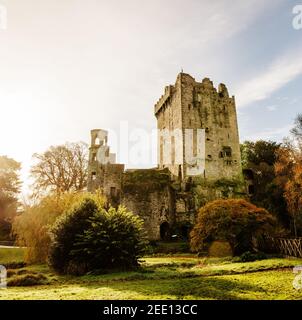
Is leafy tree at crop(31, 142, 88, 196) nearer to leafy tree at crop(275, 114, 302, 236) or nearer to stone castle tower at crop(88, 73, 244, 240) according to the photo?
stone castle tower at crop(88, 73, 244, 240)

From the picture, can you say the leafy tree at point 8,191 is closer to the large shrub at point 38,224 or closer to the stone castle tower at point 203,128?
the large shrub at point 38,224

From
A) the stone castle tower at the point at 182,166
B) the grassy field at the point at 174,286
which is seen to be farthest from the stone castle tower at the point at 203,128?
the grassy field at the point at 174,286

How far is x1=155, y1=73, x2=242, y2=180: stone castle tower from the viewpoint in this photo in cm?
3634

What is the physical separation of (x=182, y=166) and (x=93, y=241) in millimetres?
22614

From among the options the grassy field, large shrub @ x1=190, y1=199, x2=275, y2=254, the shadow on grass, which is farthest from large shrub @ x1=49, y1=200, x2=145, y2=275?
large shrub @ x1=190, y1=199, x2=275, y2=254

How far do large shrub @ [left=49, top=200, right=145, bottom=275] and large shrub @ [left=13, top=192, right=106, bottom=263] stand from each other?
2095 millimetres

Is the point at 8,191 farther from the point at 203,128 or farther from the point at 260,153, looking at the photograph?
the point at 260,153

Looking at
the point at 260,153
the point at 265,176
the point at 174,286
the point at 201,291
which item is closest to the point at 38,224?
the point at 174,286

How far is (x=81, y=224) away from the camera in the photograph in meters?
15.6

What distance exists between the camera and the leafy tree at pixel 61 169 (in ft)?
117
